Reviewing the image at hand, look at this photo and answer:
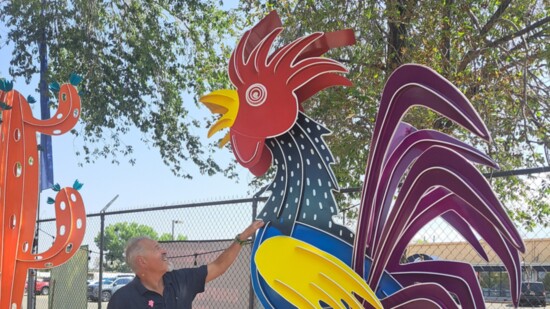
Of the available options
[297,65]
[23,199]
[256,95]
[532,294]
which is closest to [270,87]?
[256,95]

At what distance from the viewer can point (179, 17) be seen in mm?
11109

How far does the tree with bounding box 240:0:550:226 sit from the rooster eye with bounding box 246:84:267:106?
329cm

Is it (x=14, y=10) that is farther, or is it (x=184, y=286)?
(x=14, y=10)

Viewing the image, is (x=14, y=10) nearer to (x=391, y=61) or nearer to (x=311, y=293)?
(x=391, y=61)

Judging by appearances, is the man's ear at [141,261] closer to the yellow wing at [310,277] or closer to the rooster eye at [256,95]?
the yellow wing at [310,277]

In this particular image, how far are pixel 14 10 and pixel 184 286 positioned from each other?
821 cm

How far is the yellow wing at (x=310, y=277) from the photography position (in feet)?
12.1

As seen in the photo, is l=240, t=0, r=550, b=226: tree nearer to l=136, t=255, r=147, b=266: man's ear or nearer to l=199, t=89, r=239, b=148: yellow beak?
l=199, t=89, r=239, b=148: yellow beak

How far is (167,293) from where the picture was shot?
11.7 feet

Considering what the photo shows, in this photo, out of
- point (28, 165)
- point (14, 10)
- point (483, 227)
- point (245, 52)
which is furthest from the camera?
point (14, 10)

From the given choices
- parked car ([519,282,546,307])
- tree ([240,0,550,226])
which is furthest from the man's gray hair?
tree ([240,0,550,226])

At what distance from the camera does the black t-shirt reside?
11.2 ft

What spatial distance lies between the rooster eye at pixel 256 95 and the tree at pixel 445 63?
3.29 metres

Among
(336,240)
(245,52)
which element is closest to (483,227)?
(336,240)
